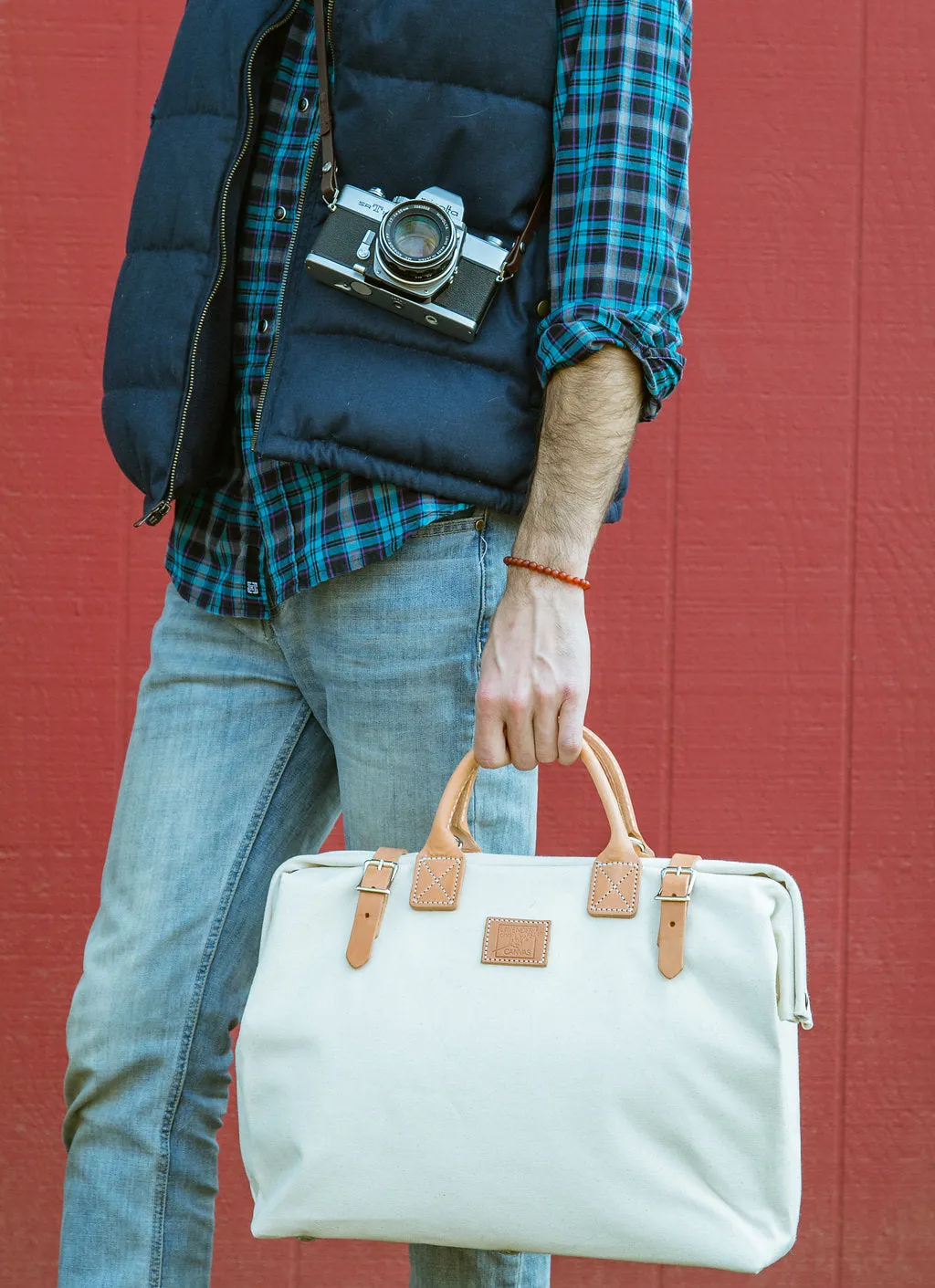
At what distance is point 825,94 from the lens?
1990 millimetres

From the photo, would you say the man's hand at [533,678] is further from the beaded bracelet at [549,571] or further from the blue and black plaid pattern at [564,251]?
the blue and black plaid pattern at [564,251]

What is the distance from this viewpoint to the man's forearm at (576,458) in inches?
46.3

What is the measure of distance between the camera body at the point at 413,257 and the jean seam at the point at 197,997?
42cm

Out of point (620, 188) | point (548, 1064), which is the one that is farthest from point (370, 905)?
point (620, 188)

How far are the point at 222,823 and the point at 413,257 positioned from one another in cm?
57

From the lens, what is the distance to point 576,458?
1.18 m

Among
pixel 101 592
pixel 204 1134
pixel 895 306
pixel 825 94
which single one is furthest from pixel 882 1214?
pixel 825 94

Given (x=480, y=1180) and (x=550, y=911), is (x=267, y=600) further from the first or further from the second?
(x=480, y=1180)

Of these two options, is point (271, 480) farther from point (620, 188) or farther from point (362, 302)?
point (620, 188)

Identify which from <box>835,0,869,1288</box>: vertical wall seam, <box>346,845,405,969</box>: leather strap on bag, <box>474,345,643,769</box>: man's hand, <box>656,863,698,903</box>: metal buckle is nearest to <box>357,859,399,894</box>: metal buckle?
<box>346,845,405,969</box>: leather strap on bag

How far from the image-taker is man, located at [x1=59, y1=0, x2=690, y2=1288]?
3.90 ft

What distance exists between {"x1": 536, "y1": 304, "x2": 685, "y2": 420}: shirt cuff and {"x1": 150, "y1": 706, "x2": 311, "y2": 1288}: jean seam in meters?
0.44

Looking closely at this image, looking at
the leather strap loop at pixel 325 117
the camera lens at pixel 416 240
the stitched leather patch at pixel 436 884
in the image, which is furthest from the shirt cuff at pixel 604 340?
the stitched leather patch at pixel 436 884

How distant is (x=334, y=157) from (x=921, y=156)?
1150mm
